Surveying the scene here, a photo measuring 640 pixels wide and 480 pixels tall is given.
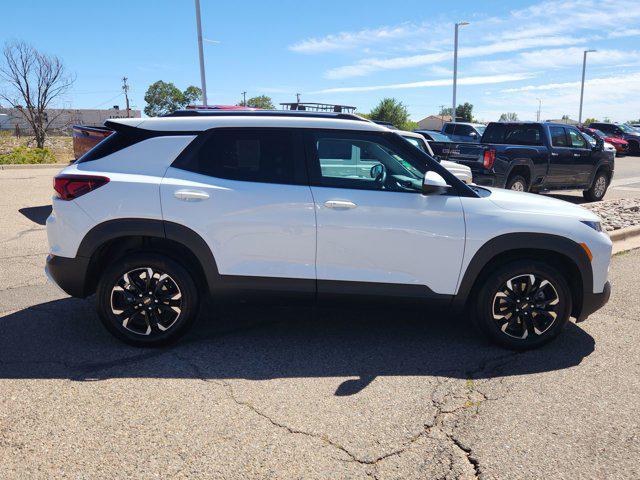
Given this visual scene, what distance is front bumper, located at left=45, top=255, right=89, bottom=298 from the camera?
4184mm

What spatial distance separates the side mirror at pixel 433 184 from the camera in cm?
404

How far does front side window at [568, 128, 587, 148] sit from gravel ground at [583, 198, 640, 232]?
1531 mm

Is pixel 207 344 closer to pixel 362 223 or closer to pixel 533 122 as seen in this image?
pixel 362 223

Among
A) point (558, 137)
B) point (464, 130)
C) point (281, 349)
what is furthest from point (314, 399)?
point (464, 130)

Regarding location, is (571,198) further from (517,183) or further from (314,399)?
(314,399)

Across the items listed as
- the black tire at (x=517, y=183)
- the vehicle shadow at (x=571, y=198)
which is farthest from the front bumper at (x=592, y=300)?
the vehicle shadow at (x=571, y=198)

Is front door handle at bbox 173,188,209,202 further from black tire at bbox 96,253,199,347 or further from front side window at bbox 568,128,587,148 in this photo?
front side window at bbox 568,128,587,148

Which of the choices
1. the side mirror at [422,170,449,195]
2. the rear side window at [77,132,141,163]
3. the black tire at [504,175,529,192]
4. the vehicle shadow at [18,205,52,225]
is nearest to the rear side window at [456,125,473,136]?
the black tire at [504,175,529,192]

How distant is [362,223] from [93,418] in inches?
86.0

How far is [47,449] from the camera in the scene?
116 inches

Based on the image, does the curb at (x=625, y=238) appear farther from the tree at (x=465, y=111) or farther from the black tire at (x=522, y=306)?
the tree at (x=465, y=111)

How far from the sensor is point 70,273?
4.20 meters

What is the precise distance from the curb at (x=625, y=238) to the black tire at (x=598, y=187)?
4682 mm

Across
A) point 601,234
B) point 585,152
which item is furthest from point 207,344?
point 585,152
